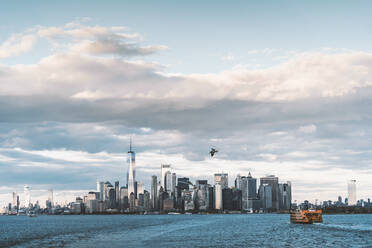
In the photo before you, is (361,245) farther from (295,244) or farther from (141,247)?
(141,247)

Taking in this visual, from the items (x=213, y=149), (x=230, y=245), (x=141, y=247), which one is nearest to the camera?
(x=213, y=149)

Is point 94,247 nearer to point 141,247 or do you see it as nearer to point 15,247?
point 141,247

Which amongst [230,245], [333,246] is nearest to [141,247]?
[230,245]

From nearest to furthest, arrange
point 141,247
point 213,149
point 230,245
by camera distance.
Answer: point 213,149
point 141,247
point 230,245

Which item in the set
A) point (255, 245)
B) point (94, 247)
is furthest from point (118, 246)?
point (255, 245)

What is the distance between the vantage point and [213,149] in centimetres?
10688

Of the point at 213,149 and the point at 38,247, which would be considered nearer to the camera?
the point at 213,149

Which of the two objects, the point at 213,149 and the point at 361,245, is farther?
the point at 361,245

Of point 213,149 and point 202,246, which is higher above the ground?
point 213,149

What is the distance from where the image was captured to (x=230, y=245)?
129750 mm

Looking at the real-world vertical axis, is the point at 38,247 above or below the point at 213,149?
below

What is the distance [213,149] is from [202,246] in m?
32.1

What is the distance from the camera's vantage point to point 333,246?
125 metres

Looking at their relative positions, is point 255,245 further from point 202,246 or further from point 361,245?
point 361,245
